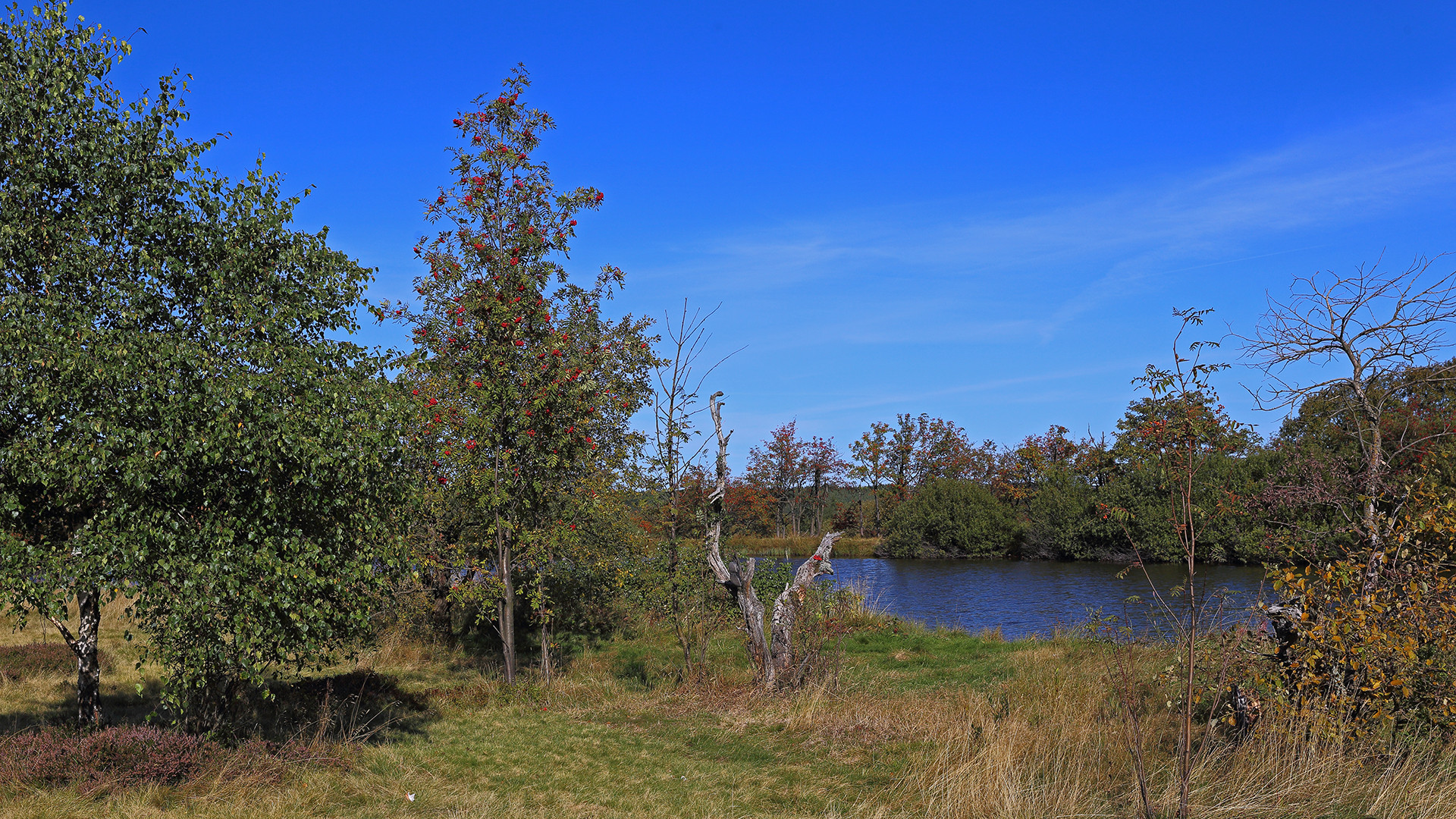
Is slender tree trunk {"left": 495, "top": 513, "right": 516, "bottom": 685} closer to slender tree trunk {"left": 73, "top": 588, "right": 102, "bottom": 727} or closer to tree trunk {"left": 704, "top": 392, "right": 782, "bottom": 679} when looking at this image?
tree trunk {"left": 704, "top": 392, "right": 782, "bottom": 679}

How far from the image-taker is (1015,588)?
33.0m

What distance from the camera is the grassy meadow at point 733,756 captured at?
6.93 meters

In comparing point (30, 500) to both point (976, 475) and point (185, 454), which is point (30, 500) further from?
point (976, 475)

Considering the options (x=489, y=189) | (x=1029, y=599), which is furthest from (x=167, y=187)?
(x=1029, y=599)

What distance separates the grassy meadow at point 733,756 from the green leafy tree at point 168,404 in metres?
1.30

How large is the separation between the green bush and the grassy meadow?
36.4m

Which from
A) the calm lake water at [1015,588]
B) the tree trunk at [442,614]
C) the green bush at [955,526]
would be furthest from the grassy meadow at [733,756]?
the green bush at [955,526]

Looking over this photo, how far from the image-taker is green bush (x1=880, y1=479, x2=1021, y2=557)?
49719 mm

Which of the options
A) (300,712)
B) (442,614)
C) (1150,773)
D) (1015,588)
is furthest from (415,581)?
(1015,588)

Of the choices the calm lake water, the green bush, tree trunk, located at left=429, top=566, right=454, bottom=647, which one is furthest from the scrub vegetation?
the green bush

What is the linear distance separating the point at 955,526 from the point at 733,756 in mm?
42779

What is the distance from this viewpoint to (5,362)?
673 cm

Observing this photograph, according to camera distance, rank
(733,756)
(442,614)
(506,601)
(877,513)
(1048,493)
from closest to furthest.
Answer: (733,756)
(506,601)
(442,614)
(1048,493)
(877,513)

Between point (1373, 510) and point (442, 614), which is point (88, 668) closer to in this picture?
point (442, 614)
